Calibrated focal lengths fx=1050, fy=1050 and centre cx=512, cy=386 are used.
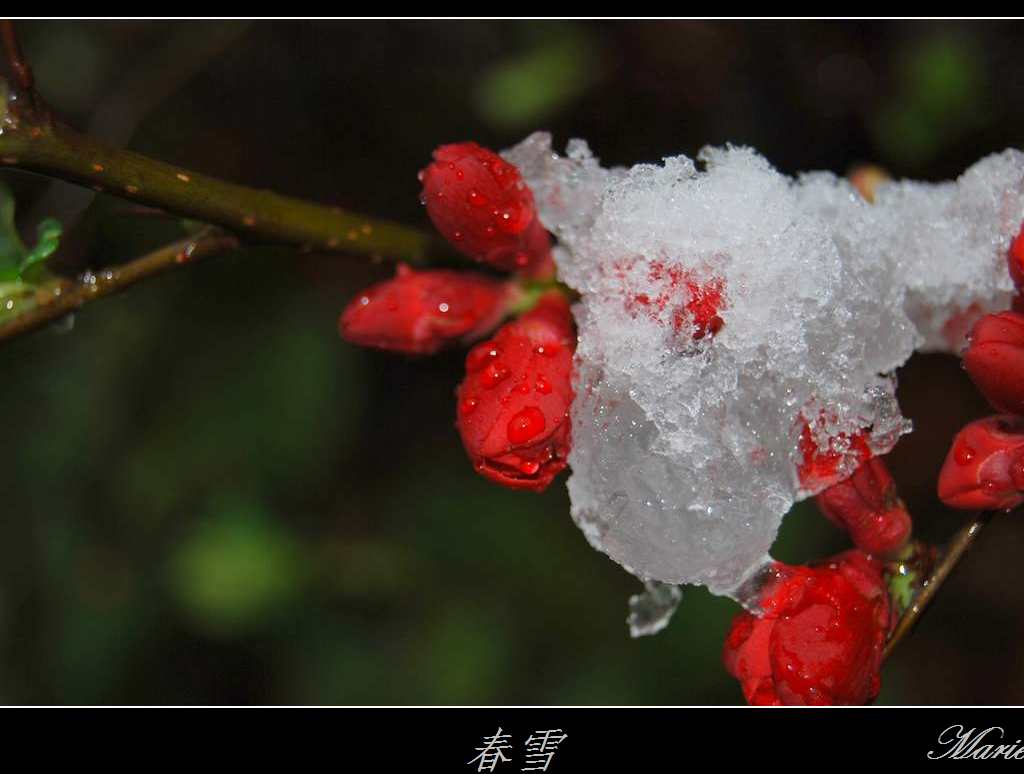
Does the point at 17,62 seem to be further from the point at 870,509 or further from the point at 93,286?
the point at 870,509

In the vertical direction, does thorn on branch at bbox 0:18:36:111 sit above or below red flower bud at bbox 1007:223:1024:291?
above

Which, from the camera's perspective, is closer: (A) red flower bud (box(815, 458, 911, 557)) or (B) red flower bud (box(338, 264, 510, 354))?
(A) red flower bud (box(815, 458, 911, 557))

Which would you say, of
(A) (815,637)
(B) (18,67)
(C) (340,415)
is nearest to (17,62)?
(B) (18,67)

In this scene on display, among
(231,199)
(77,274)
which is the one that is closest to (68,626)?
(77,274)

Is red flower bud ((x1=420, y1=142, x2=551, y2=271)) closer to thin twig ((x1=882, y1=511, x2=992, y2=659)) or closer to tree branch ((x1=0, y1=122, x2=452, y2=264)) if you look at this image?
tree branch ((x1=0, y1=122, x2=452, y2=264))

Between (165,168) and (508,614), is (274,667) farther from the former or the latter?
(165,168)

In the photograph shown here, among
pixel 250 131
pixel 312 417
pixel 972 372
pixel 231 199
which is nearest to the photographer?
pixel 972 372

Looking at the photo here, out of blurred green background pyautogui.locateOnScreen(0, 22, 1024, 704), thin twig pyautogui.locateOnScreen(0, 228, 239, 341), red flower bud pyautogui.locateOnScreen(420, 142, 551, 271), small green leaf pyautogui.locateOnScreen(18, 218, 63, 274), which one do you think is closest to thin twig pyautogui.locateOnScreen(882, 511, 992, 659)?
red flower bud pyautogui.locateOnScreen(420, 142, 551, 271)
